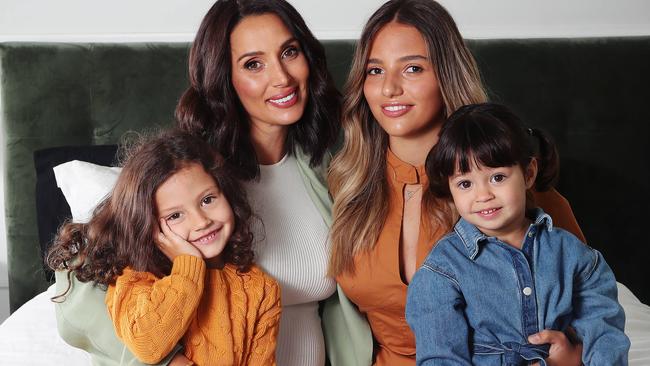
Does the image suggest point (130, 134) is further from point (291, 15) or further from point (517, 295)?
point (517, 295)

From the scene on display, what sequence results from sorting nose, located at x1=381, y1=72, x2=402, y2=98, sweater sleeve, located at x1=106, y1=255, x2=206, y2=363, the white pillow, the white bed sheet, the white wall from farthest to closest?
the white wall → the white pillow → the white bed sheet → nose, located at x1=381, y1=72, x2=402, y2=98 → sweater sleeve, located at x1=106, y1=255, x2=206, y2=363

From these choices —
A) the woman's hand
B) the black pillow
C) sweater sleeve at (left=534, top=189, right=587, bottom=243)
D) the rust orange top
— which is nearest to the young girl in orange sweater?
the rust orange top

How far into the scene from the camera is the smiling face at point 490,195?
1.74 metres

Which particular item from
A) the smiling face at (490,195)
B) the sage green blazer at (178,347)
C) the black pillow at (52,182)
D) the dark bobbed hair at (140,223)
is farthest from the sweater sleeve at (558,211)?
the black pillow at (52,182)

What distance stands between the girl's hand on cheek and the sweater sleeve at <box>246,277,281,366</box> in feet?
0.68

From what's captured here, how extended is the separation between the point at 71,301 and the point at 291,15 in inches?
38.9

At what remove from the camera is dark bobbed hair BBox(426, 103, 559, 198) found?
1.73m

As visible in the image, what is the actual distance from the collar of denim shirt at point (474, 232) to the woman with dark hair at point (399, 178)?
23cm

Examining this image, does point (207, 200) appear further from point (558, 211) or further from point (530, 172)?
point (558, 211)

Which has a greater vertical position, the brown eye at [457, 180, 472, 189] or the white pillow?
the brown eye at [457, 180, 472, 189]

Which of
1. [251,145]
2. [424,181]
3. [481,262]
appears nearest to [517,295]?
[481,262]

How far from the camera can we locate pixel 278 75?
6.93 feet

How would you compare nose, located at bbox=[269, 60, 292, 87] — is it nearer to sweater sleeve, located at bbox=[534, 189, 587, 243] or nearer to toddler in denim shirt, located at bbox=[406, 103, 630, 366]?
toddler in denim shirt, located at bbox=[406, 103, 630, 366]

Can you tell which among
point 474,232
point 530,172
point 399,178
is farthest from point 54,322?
point 530,172
